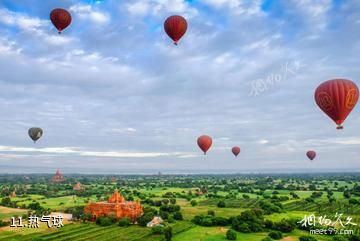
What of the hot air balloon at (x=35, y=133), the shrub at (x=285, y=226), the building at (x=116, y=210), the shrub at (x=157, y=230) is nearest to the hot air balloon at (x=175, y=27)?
the shrub at (x=157, y=230)


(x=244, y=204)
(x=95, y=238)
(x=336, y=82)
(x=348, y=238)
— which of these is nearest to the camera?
(x=336, y=82)

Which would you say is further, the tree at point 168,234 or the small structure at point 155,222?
the small structure at point 155,222

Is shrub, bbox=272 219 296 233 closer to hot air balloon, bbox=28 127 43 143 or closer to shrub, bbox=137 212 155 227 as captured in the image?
shrub, bbox=137 212 155 227

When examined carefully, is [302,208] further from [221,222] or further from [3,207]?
[3,207]

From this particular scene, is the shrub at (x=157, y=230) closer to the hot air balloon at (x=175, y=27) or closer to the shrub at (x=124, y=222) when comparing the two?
the shrub at (x=124, y=222)

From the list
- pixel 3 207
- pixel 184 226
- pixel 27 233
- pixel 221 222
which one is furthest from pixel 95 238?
pixel 3 207

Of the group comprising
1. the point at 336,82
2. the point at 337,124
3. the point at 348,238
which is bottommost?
the point at 348,238
